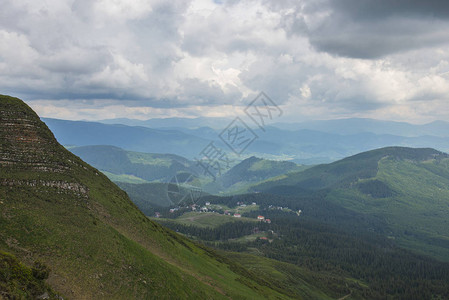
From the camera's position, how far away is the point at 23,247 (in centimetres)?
3688

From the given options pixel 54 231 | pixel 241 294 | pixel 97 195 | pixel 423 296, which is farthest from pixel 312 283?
pixel 54 231

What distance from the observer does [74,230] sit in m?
44.8

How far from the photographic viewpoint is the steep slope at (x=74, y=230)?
123ft

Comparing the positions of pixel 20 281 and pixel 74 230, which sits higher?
pixel 74 230

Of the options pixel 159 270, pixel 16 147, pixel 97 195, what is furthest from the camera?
pixel 97 195

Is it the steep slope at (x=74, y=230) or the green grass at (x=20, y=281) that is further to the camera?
the steep slope at (x=74, y=230)

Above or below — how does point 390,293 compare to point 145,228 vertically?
below

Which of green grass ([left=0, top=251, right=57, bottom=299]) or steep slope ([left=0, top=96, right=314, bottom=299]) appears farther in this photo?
steep slope ([left=0, top=96, right=314, bottom=299])

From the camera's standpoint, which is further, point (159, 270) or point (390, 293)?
point (390, 293)

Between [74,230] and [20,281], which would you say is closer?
[20,281]

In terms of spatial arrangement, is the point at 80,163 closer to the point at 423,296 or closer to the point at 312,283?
the point at 312,283

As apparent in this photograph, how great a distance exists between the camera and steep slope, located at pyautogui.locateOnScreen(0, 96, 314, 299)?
123 ft

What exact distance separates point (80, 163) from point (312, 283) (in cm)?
13997

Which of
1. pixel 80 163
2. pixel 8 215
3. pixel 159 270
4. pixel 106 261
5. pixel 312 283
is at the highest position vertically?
pixel 80 163
